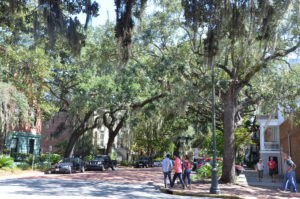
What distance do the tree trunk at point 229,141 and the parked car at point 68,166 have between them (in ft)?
41.1

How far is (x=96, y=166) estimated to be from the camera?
29.7 m

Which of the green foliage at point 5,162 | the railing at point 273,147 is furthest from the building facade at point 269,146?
the green foliage at point 5,162

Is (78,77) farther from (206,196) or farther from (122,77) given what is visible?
(206,196)

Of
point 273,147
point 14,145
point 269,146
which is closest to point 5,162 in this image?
point 14,145

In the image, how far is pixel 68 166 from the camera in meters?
25.1

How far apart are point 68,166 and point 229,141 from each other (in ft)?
43.4

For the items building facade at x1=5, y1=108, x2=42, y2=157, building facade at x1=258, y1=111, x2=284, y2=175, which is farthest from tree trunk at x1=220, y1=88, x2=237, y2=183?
building facade at x1=5, y1=108, x2=42, y2=157

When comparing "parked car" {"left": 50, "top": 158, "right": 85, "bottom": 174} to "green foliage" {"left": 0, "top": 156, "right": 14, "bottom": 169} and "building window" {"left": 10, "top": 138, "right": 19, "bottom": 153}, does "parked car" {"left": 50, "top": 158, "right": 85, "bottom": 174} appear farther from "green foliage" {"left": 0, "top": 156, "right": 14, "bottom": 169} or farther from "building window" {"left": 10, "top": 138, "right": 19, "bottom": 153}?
"building window" {"left": 10, "top": 138, "right": 19, "bottom": 153}

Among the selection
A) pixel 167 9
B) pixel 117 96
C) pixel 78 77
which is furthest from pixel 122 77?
pixel 167 9

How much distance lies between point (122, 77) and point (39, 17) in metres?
15.1

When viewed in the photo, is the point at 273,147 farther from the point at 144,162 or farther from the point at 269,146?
the point at 144,162

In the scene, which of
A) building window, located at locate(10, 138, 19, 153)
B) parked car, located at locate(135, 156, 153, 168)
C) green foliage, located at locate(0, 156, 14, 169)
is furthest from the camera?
parked car, located at locate(135, 156, 153, 168)

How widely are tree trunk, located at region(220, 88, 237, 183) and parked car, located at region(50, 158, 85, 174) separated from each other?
12.5 metres

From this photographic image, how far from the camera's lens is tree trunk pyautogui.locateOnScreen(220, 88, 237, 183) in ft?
60.7
